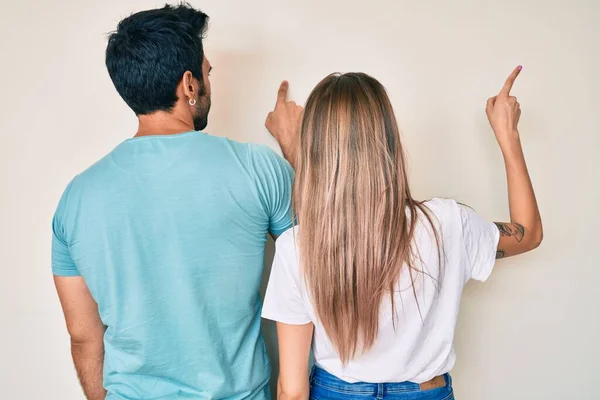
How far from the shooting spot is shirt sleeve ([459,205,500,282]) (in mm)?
1126

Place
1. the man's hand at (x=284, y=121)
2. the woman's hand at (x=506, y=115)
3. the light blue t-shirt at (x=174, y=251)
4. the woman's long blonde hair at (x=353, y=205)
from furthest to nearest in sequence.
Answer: the man's hand at (x=284, y=121), the woman's hand at (x=506, y=115), the light blue t-shirt at (x=174, y=251), the woman's long blonde hair at (x=353, y=205)

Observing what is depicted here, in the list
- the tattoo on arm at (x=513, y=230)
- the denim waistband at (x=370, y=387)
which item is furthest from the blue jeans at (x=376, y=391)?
the tattoo on arm at (x=513, y=230)

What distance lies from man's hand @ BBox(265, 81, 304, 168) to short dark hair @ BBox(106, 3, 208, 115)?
1.11ft

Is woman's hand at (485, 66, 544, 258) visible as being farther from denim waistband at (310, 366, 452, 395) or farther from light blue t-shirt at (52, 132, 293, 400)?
light blue t-shirt at (52, 132, 293, 400)

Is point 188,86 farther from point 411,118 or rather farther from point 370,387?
point 370,387

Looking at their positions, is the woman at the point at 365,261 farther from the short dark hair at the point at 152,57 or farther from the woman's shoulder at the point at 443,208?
the short dark hair at the point at 152,57

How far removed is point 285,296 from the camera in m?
1.13

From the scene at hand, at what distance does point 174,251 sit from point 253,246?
18cm

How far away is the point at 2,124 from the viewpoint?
148 centimetres

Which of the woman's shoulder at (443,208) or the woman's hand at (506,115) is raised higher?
the woman's hand at (506,115)

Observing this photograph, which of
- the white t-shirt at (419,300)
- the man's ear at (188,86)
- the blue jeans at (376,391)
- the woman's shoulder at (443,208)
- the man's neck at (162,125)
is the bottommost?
the blue jeans at (376,391)

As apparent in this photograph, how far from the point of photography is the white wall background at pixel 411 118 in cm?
148

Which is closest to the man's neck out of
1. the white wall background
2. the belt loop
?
the white wall background

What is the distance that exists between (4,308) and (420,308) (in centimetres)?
119
